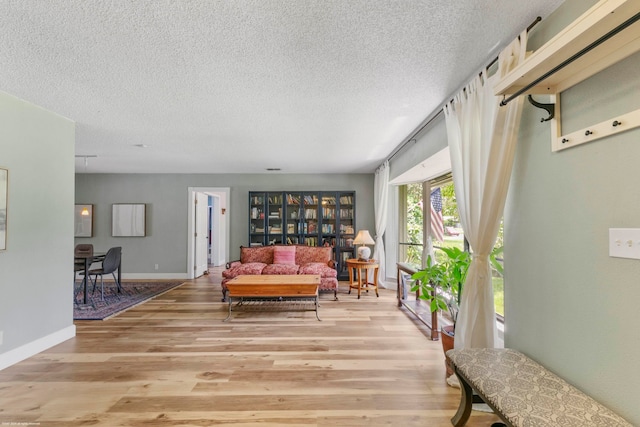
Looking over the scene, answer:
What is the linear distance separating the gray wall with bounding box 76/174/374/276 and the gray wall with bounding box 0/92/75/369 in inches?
137

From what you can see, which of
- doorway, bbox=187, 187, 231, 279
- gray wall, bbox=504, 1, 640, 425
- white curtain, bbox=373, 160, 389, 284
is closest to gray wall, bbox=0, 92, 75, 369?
doorway, bbox=187, 187, 231, 279

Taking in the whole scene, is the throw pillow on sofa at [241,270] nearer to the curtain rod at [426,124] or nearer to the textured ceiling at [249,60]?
the textured ceiling at [249,60]

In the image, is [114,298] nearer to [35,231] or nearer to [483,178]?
[35,231]

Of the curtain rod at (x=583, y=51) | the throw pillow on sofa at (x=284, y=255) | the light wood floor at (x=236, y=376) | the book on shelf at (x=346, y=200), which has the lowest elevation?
the light wood floor at (x=236, y=376)

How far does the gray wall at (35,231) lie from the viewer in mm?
2641

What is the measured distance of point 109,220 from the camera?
266 inches

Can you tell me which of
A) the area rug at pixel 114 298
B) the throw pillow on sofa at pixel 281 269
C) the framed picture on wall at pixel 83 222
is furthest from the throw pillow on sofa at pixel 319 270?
the framed picture on wall at pixel 83 222

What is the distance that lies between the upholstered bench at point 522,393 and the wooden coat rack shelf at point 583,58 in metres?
1.16

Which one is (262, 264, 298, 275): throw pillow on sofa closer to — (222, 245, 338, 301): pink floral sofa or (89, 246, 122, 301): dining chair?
(222, 245, 338, 301): pink floral sofa

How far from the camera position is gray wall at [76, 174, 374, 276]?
22.0ft

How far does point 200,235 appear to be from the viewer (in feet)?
23.3

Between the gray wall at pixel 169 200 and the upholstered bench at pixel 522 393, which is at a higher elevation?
the gray wall at pixel 169 200

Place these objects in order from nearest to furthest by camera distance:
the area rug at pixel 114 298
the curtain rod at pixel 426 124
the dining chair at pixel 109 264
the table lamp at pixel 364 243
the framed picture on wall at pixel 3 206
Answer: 1. the curtain rod at pixel 426 124
2. the framed picture on wall at pixel 3 206
3. the area rug at pixel 114 298
4. the dining chair at pixel 109 264
5. the table lamp at pixel 364 243

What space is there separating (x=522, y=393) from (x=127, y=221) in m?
7.48
